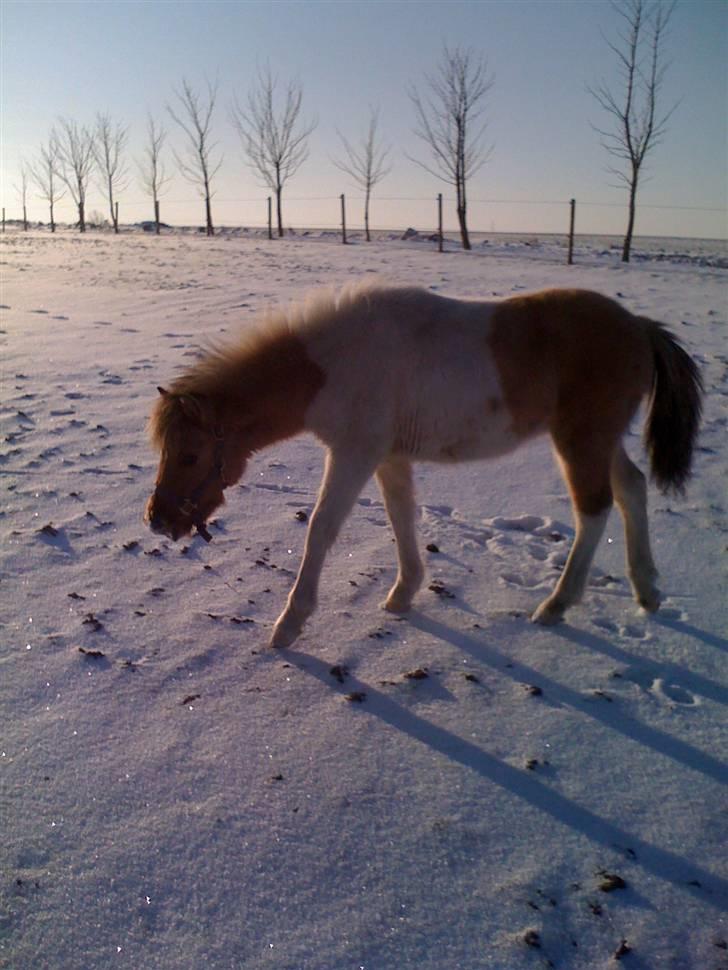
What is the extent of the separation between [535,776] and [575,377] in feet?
6.30

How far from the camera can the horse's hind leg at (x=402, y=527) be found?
3762 millimetres

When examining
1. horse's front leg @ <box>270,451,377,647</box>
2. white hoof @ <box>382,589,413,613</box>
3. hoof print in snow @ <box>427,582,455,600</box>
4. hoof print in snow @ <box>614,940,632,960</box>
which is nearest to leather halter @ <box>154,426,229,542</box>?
horse's front leg @ <box>270,451,377,647</box>

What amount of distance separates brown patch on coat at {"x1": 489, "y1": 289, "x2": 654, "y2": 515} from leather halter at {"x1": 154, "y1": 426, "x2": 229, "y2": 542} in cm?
141

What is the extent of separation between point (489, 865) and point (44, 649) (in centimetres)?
209

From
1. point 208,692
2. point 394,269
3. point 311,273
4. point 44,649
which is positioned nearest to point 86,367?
point 44,649

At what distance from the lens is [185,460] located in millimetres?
3400

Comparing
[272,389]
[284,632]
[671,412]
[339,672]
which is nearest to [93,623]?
[284,632]

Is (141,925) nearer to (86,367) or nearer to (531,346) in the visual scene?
(531,346)

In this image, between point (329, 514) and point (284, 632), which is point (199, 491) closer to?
point (329, 514)

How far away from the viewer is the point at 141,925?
1.94 metres

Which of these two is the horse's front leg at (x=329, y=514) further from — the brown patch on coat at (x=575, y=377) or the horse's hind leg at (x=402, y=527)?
the brown patch on coat at (x=575, y=377)

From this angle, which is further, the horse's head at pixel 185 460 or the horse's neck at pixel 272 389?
the horse's neck at pixel 272 389

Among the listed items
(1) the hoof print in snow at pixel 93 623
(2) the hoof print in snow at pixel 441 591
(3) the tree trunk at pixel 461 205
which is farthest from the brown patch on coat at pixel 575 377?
(3) the tree trunk at pixel 461 205

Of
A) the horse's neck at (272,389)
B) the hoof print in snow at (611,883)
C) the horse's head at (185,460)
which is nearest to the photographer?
the hoof print in snow at (611,883)
